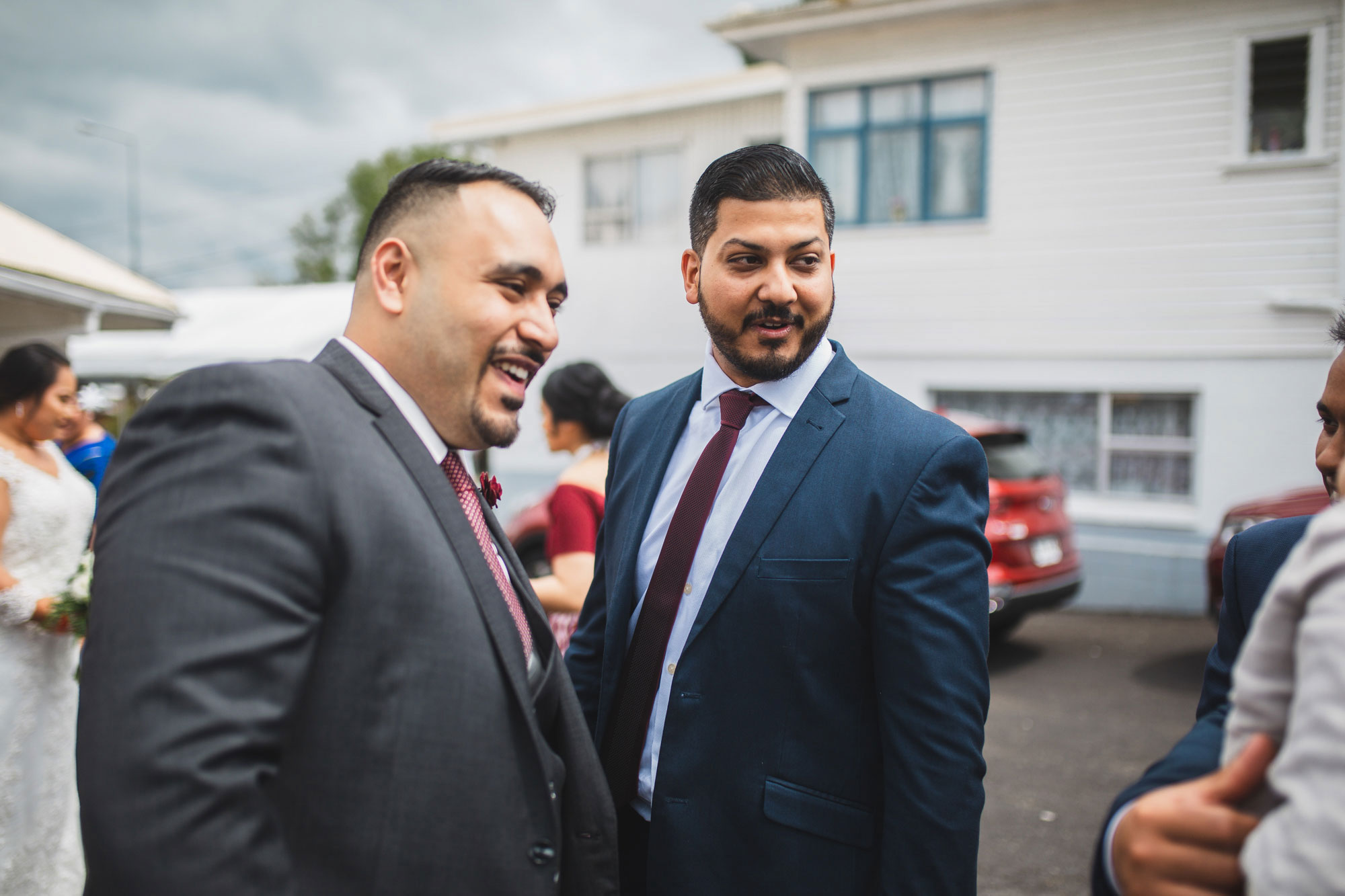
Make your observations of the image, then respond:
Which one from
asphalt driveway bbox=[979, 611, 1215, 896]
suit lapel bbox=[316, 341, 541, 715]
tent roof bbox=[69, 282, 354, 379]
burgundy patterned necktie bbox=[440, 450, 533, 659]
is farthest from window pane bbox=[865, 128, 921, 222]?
suit lapel bbox=[316, 341, 541, 715]

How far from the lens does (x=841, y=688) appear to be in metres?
1.82

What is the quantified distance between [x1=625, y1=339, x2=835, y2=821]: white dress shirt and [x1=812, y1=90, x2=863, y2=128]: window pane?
32.9ft

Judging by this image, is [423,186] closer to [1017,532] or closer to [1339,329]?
[1339,329]

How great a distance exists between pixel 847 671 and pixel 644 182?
1268cm

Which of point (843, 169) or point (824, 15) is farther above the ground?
point (824, 15)

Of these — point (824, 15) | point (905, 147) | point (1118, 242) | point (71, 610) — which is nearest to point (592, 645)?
point (71, 610)

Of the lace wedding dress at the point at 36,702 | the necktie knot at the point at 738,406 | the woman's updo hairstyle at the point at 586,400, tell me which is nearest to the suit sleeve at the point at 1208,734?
the necktie knot at the point at 738,406

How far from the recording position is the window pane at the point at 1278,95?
9195 mm

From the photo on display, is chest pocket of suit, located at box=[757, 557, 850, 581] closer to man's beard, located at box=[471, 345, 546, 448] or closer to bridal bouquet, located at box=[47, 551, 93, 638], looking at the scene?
man's beard, located at box=[471, 345, 546, 448]

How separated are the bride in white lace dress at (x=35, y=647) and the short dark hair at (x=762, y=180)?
3.18 m

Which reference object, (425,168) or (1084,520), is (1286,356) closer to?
(1084,520)

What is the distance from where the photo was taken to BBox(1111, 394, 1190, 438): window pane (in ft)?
31.9

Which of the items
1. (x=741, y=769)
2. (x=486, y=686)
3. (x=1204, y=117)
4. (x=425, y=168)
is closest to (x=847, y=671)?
(x=741, y=769)

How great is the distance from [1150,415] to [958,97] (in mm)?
4555
